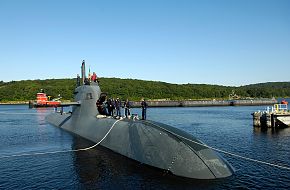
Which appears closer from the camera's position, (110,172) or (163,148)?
(163,148)

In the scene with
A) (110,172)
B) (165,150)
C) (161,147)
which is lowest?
(110,172)

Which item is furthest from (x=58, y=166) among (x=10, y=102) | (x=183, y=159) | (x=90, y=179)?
(x=10, y=102)

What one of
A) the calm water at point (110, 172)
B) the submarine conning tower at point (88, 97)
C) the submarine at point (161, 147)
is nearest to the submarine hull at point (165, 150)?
the submarine at point (161, 147)

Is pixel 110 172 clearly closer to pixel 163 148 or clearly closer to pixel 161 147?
pixel 161 147

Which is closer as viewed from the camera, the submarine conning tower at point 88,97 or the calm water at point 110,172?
the calm water at point 110,172

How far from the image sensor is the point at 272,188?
13.4 m

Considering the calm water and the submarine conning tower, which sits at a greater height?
the submarine conning tower

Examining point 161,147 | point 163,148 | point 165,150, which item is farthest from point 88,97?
point 165,150

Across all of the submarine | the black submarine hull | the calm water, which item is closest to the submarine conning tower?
the submarine

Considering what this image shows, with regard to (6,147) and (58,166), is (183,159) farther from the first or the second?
(6,147)

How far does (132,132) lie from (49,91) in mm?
151664

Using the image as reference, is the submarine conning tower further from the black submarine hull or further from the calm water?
the calm water

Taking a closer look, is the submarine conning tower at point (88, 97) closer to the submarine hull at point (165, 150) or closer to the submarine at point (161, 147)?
the submarine at point (161, 147)

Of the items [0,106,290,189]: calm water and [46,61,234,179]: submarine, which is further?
[46,61,234,179]: submarine
